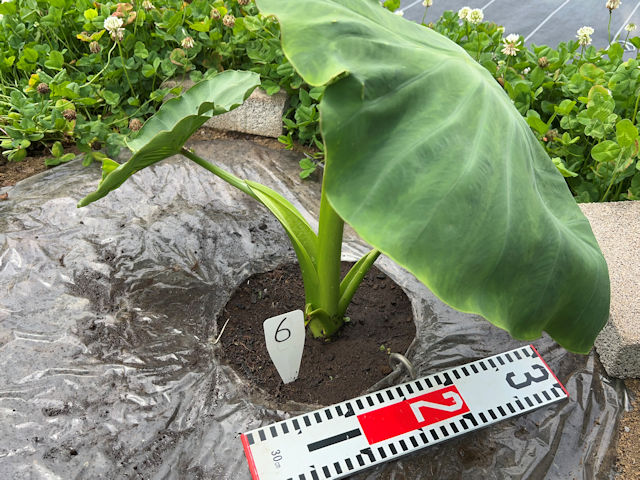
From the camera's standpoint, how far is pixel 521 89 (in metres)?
1.85

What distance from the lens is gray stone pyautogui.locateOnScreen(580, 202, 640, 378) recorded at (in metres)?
1.35

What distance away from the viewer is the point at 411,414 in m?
1.21

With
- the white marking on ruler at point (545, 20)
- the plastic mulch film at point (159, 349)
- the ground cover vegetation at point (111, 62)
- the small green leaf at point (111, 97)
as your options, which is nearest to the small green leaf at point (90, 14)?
the ground cover vegetation at point (111, 62)

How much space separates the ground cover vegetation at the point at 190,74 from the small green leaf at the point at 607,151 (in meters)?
0.07

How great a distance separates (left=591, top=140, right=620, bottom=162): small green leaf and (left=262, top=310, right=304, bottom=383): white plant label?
102cm

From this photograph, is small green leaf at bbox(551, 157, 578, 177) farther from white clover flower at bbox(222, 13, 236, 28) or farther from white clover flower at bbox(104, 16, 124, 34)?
white clover flower at bbox(104, 16, 124, 34)

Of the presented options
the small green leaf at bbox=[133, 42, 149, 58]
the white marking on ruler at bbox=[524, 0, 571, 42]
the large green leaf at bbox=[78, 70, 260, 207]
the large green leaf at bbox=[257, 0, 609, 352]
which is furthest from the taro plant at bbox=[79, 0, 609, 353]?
the white marking on ruler at bbox=[524, 0, 571, 42]

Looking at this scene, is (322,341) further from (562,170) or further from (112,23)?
(112,23)

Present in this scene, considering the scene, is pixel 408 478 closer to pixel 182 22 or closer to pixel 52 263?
→ pixel 52 263

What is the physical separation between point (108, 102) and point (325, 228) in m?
1.18

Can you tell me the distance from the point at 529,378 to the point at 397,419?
369mm

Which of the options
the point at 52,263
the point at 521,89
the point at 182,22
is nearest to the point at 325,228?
the point at 52,263

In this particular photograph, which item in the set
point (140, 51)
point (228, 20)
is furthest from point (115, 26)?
point (228, 20)

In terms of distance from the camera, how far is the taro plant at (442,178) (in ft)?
2.53
